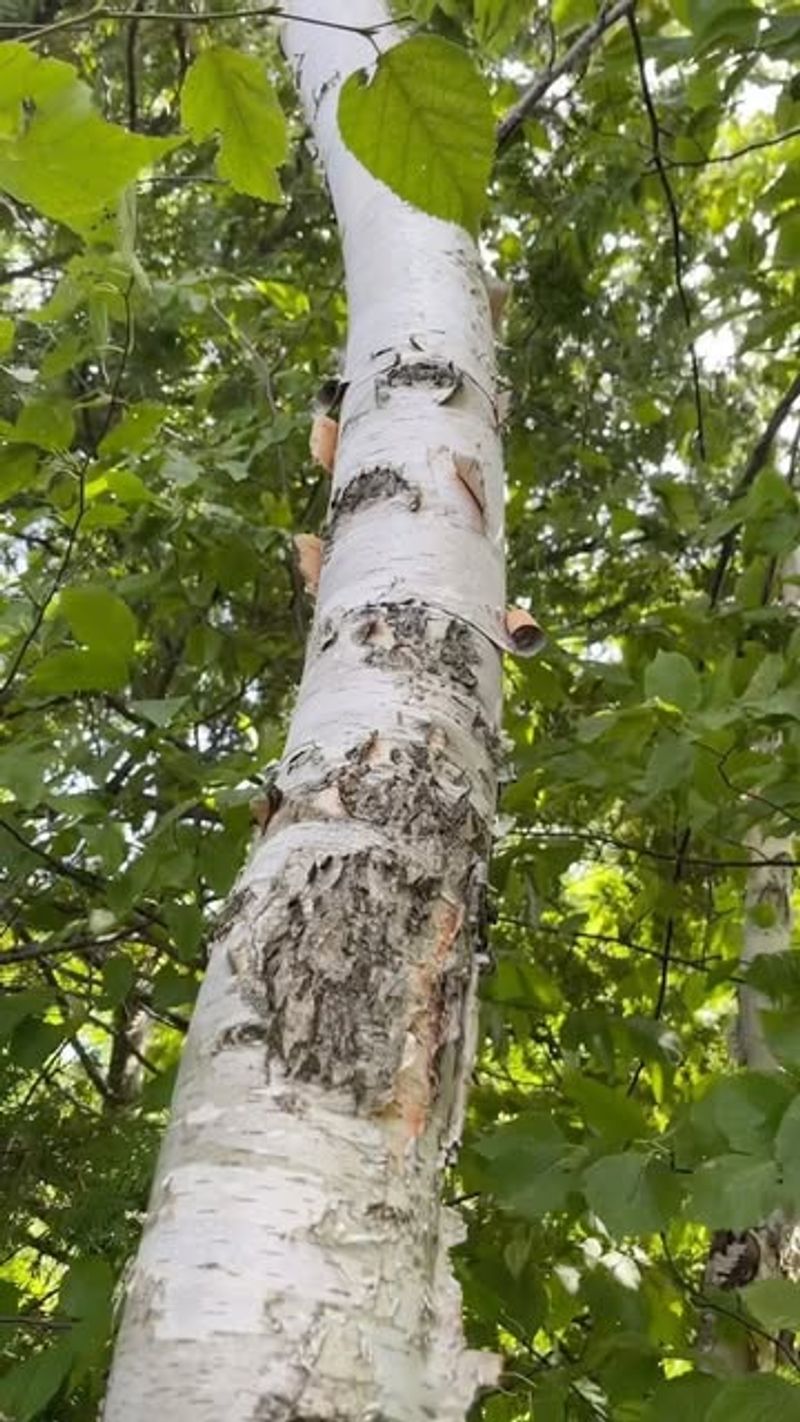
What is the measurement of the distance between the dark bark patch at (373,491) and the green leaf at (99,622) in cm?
32

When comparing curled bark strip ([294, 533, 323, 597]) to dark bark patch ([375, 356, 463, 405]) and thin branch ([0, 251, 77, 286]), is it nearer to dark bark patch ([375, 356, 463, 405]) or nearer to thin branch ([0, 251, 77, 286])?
dark bark patch ([375, 356, 463, 405])

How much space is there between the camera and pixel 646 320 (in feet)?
11.2

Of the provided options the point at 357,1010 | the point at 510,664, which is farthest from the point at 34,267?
the point at 357,1010

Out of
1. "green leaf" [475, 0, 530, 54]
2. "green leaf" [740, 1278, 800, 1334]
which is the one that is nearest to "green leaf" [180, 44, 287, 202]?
"green leaf" [475, 0, 530, 54]

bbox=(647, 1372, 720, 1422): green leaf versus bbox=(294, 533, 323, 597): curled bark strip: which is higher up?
bbox=(294, 533, 323, 597): curled bark strip

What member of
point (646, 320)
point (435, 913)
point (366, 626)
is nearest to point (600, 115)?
point (646, 320)

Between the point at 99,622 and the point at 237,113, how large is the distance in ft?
2.01

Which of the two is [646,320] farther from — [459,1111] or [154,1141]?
[459,1111]

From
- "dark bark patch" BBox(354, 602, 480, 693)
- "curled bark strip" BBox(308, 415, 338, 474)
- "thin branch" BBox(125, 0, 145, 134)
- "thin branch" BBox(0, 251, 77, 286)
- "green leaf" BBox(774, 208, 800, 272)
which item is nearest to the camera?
"dark bark patch" BBox(354, 602, 480, 693)

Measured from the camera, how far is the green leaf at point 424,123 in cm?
76

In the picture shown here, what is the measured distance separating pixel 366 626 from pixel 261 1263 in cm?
51

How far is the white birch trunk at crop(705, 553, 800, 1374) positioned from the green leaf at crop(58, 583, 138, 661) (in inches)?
31.6

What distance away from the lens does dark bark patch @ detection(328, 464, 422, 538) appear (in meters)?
1.12

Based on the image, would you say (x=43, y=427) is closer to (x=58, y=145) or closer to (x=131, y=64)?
(x=58, y=145)
